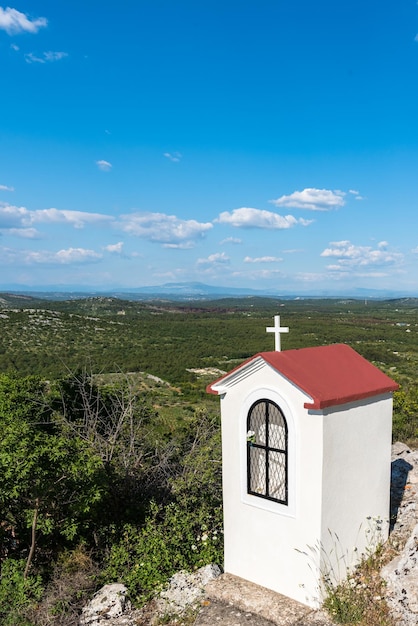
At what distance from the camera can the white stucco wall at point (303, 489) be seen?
622cm

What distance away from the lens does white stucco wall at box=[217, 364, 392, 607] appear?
6.22 metres

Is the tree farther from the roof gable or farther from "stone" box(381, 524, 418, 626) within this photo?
"stone" box(381, 524, 418, 626)

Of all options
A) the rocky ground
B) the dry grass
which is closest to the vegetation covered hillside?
the rocky ground

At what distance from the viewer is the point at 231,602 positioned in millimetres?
6559

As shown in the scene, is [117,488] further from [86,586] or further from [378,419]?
[378,419]

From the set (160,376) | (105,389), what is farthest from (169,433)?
(160,376)

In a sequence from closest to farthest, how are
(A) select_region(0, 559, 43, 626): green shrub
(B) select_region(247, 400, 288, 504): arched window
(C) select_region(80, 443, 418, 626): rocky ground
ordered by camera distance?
(C) select_region(80, 443, 418, 626): rocky ground, (A) select_region(0, 559, 43, 626): green shrub, (B) select_region(247, 400, 288, 504): arched window

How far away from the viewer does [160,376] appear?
37969mm

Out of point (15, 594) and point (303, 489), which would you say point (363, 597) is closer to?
point (303, 489)

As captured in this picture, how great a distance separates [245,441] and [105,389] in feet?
28.3

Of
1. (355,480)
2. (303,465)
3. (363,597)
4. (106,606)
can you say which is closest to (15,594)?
(106,606)

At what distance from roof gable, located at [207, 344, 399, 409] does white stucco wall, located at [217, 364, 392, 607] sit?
0.16m

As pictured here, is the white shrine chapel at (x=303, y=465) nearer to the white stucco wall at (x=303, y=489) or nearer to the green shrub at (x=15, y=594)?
the white stucco wall at (x=303, y=489)

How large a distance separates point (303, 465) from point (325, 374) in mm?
1298
